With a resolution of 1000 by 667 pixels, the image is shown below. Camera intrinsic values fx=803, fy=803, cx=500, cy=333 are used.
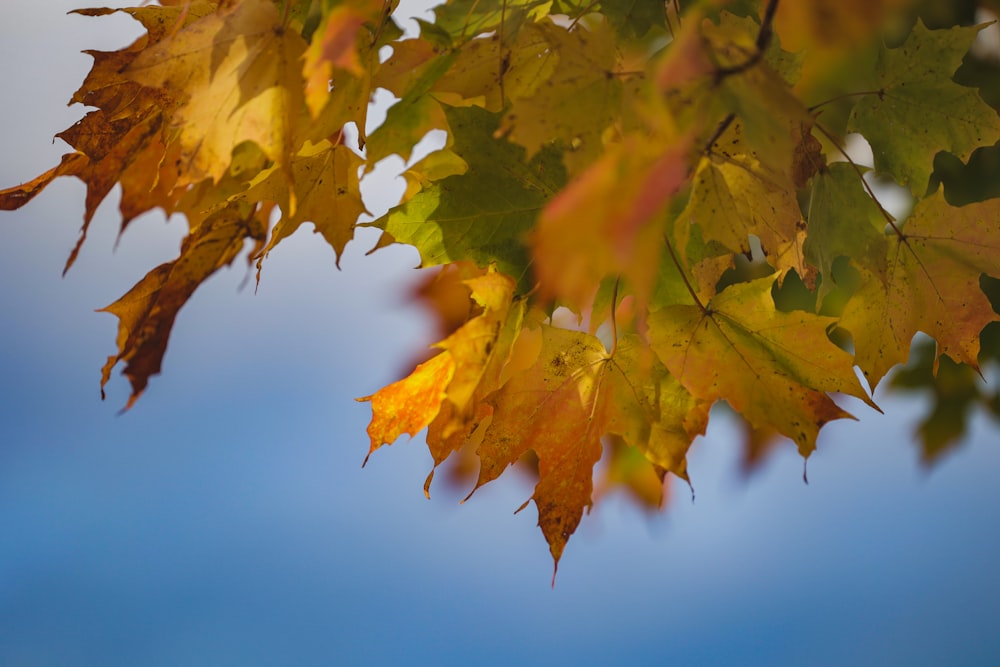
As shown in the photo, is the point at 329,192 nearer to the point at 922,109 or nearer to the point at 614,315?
the point at 614,315

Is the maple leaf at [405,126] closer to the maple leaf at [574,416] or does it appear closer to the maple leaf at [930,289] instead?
the maple leaf at [574,416]

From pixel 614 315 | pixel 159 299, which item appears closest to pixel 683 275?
pixel 614 315

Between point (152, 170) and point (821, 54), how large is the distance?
63 cm

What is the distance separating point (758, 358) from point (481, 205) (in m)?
0.27

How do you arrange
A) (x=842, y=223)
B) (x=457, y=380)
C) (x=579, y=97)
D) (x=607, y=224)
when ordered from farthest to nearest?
(x=842, y=223), (x=457, y=380), (x=579, y=97), (x=607, y=224)

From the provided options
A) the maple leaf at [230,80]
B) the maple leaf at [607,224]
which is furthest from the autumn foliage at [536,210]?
the maple leaf at [607,224]

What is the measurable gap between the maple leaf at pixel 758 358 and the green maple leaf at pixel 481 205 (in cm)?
13

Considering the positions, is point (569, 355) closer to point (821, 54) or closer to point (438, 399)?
point (438, 399)

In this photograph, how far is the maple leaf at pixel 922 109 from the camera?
0.74m

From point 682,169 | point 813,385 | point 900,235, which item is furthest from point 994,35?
point 682,169

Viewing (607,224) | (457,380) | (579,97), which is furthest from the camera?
(457,380)

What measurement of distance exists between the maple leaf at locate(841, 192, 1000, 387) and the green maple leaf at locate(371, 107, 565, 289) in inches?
12.4

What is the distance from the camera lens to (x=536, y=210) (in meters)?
0.66

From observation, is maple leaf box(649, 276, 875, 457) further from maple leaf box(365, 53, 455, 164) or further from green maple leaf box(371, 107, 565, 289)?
maple leaf box(365, 53, 455, 164)
